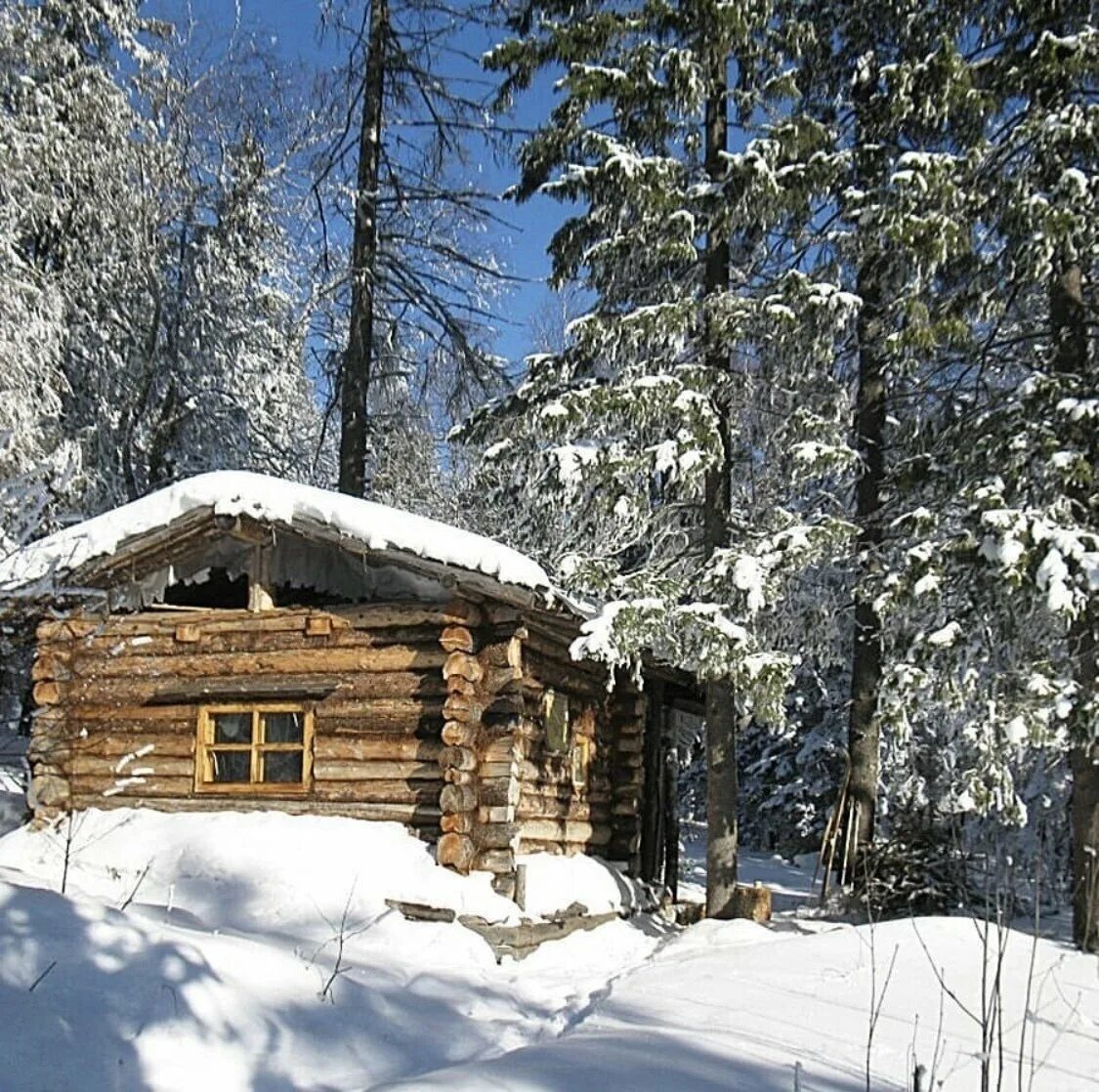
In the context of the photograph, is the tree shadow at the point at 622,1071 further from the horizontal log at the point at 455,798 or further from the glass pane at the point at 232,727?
the glass pane at the point at 232,727

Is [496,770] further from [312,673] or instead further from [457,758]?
[312,673]

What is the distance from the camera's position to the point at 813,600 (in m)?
15.9

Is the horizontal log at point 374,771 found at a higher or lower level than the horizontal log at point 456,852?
higher

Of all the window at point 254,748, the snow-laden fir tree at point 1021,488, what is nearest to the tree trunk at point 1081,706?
the snow-laden fir tree at point 1021,488

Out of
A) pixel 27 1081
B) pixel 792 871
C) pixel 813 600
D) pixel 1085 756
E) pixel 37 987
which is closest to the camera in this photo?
pixel 27 1081

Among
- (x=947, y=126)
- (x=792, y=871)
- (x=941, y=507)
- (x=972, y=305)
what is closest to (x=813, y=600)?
(x=941, y=507)

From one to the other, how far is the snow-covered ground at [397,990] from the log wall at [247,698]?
0.46 meters

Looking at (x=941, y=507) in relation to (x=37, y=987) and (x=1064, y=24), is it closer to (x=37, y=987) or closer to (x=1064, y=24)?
(x=1064, y=24)

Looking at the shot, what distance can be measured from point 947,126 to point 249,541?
9767mm

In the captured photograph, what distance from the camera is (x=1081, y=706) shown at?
11.1 m

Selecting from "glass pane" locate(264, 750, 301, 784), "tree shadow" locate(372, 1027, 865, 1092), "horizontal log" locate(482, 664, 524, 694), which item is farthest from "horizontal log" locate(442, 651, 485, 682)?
"tree shadow" locate(372, 1027, 865, 1092)

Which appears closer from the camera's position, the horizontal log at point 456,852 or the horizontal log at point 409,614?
the horizontal log at point 456,852

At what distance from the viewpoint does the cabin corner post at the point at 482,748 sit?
11.5 meters

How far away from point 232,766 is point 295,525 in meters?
2.78
